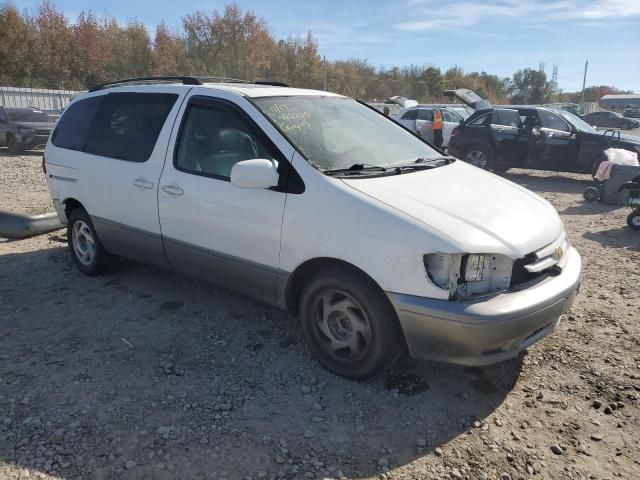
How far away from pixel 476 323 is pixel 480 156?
33.4ft

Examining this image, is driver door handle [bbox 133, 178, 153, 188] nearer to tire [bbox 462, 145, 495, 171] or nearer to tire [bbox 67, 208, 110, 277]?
tire [bbox 67, 208, 110, 277]

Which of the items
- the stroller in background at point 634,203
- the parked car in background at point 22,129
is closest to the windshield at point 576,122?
the stroller in background at point 634,203

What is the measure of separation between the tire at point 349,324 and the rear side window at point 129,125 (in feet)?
6.52

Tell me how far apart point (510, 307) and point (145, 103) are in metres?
3.39

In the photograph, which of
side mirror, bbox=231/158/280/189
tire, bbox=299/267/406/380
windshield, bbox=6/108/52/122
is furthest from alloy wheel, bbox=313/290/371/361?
windshield, bbox=6/108/52/122

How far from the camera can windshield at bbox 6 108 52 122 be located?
16.2 m

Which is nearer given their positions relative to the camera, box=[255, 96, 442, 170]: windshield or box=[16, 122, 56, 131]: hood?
box=[255, 96, 442, 170]: windshield

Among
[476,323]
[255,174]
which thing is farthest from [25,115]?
[476,323]

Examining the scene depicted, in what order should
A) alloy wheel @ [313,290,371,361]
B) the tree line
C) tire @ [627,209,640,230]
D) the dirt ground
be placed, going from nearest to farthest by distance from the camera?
the dirt ground → alloy wheel @ [313,290,371,361] → tire @ [627,209,640,230] → the tree line

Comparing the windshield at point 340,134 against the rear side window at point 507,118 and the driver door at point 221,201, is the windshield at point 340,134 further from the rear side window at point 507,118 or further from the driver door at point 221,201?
the rear side window at point 507,118

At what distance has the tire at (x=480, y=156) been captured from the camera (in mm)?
11945

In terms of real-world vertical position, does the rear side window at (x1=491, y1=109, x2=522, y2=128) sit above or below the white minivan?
above

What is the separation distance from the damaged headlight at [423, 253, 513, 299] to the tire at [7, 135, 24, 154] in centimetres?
1700

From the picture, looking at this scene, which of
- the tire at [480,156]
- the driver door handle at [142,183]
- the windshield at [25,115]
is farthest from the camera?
the windshield at [25,115]
